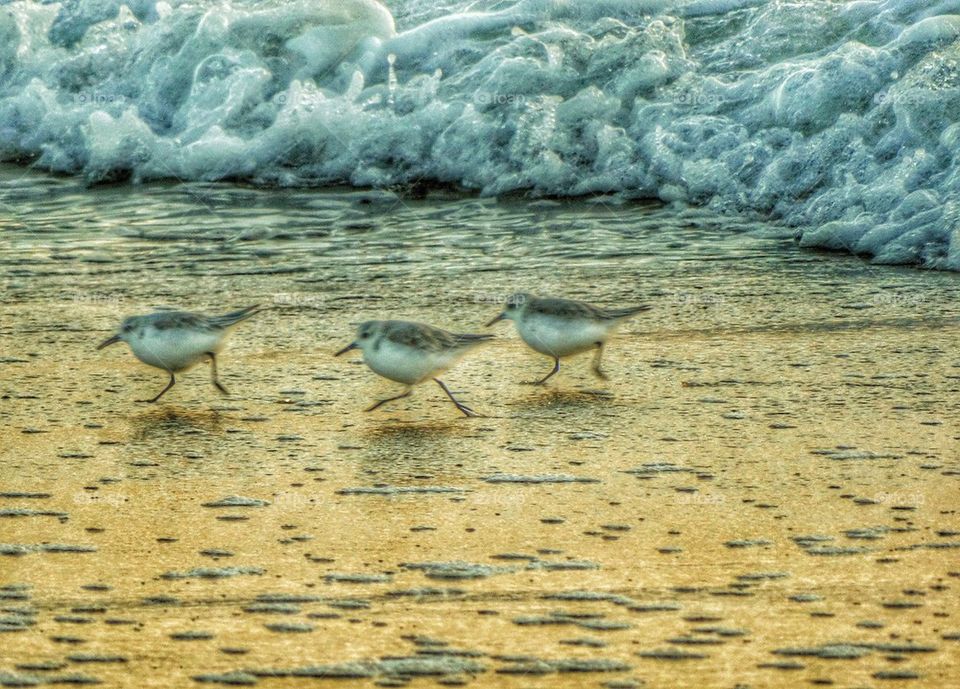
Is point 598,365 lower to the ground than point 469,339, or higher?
lower

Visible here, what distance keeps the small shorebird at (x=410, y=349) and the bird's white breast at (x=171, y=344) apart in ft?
1.52

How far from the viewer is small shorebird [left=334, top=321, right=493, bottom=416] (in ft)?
14.0

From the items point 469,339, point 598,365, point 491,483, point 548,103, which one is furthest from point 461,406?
point 548,103

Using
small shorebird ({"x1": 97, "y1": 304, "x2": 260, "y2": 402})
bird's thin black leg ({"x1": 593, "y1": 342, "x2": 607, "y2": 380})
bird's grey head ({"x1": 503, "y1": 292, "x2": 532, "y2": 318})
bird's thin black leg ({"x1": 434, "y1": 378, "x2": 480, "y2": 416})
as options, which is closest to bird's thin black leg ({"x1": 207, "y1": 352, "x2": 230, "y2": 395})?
small shorebird ({"x1": 97, "y1": 304, "x2": 260, "y2": 402})

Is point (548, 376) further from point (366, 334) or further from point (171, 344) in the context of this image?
point (171, 344)

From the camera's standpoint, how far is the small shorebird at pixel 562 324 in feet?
15.1

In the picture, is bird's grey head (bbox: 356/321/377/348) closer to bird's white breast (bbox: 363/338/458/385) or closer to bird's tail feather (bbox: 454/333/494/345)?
bird's white breast (bbox: 363/338/458/385)

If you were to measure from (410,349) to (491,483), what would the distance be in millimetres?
657

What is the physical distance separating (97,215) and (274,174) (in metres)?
1.26

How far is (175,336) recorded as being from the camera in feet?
14.5

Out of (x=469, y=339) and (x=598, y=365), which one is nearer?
(x=469, y=339)

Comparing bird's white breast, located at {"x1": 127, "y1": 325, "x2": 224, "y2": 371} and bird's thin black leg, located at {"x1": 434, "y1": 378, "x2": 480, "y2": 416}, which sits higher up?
bird's white breast, located at {"x1": 127, "y1": 325, "x2": 224, "y2": 371}

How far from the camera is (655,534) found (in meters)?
3.35

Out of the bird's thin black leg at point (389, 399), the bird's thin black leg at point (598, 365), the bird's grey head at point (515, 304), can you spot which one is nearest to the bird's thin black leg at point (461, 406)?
the bird's thin black leg at point (389, 399)
